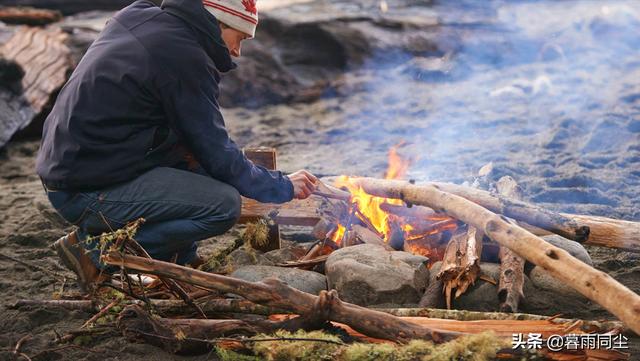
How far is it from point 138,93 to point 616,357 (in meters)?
3.10

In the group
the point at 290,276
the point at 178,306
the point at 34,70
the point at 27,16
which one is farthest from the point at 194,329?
the point at 27,16

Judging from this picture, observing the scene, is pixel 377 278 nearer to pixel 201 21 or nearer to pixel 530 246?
pixel 530 246

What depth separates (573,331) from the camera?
378cm

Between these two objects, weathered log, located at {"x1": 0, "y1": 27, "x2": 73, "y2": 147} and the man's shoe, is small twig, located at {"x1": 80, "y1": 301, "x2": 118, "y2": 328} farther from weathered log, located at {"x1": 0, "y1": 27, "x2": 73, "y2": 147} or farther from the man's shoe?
weathered log, located at {"x1": 0, "y1": 27, "x2": 73, "y2": 147}

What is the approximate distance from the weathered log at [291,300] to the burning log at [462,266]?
806mm

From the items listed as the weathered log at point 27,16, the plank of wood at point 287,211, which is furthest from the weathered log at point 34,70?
the plank of wood at point 287,211

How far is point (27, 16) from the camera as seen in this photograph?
493 inches

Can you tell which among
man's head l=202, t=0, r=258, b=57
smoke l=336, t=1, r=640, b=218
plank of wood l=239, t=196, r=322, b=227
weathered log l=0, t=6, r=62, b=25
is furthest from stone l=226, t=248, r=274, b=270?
weathered log l=0, t=6, r=62, b=25

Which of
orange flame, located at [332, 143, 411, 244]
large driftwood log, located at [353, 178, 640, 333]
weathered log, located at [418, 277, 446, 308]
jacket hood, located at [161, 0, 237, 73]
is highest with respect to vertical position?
jacket hood, located at [161, 0, 237, 73]

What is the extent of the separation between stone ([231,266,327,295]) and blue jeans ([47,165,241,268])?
0.35 meters

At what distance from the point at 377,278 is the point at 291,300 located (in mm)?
902

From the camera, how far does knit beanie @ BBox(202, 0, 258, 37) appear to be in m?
4.63

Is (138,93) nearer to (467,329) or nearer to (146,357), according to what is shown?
(146,357)

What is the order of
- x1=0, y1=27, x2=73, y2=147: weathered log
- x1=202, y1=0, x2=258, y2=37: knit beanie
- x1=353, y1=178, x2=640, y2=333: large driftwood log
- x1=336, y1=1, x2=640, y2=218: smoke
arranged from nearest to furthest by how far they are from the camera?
x1=353, y1=178, x2=640, y2=333: large driftwood log
x1=202, y1=0, x2=258, y2=37: knit beanie
x1=336, y1=1, x2=640, y2=218: smoke
x1=0, y1=27, x2=73, y2=147: weathered log
